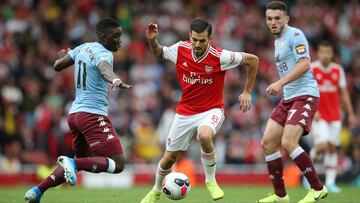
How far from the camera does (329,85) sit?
1444 centimetres

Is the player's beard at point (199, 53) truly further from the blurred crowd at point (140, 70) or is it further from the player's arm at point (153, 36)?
the blurred crowd at point (140, 70)

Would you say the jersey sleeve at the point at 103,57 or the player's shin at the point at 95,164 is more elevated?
the jersey sleeve at the point at 103,57

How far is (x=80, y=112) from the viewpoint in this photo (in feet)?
32.8

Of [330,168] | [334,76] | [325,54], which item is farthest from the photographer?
[330,168]

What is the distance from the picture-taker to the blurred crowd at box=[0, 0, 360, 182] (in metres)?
19.1

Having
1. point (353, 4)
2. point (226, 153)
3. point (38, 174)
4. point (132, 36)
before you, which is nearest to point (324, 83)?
point (226, 153)

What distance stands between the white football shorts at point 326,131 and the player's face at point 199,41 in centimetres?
489

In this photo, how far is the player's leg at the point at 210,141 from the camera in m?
10.1

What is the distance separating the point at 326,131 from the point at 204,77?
484cm

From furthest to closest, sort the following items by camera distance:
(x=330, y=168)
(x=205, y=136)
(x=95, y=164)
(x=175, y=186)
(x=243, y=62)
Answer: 1. (x=330, y=168)
2. (x=243, y=62)
3. (x=175, y=186)
4. (x=205, y=136)
5. (x=95, y=164)

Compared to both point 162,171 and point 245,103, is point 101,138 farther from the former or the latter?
point 245,103

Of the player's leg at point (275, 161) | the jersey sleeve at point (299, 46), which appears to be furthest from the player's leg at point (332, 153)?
the jersey sleeve at point (299, 46)

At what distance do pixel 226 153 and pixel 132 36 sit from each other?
200 inches

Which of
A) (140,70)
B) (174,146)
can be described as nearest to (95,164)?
(174,146)
